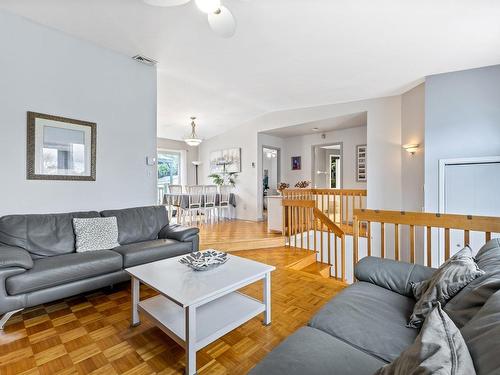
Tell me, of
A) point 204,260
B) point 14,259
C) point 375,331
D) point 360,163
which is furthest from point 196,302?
point 360,163

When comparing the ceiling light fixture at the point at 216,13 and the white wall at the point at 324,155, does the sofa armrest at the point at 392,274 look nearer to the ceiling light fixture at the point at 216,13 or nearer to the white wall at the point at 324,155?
the ceiling light fixture at the point at 216,13

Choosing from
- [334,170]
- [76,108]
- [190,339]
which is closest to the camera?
[190,339]

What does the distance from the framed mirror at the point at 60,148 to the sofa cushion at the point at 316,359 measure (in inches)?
122

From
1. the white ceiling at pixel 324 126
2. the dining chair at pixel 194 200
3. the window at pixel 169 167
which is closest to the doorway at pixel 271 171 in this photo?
the white ceiling at pixel 324 126

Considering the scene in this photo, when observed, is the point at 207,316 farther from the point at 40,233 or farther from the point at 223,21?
the point at 223,21

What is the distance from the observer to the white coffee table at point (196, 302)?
144 cm

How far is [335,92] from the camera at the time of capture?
A: 434cm

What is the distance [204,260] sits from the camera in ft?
6.59

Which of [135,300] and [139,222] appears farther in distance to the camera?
[139,222]

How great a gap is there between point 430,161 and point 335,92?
74.5 inches

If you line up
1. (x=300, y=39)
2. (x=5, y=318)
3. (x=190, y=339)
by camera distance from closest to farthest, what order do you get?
(x=190, y=339)
(x=5, y=318)
(x=300, y=39)

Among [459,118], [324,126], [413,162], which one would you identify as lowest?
[413,162]

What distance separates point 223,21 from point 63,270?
95.6 inches

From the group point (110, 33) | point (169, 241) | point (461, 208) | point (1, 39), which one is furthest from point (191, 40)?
point (461, 208)
